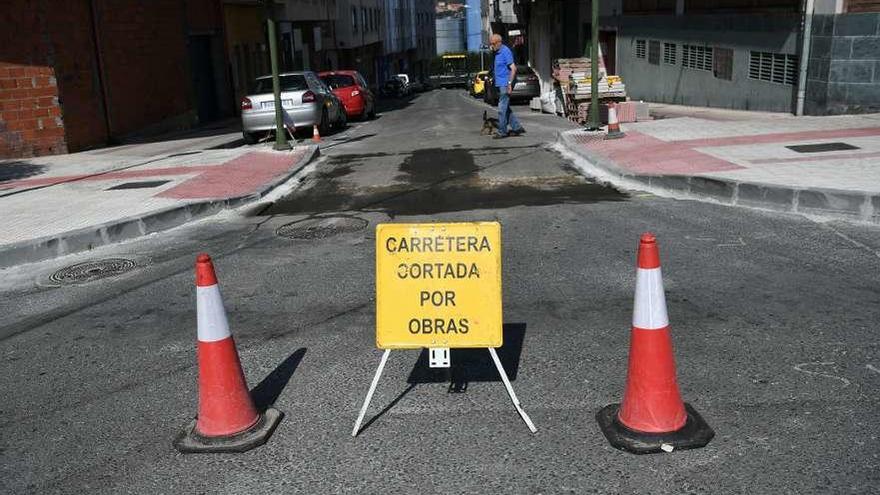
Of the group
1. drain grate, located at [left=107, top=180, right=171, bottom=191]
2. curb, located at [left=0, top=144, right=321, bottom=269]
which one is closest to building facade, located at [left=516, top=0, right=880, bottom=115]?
curb, located at [left=0, top=144, right=321, bottom=269]

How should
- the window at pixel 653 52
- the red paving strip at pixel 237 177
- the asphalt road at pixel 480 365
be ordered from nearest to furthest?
the asphalt road at pixel 480 365, the red paving strip at pixel 237 177, the window at pixel 653 52

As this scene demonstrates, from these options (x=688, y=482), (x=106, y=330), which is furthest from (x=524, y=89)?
(x=688, y=482)

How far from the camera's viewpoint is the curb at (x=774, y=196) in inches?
329

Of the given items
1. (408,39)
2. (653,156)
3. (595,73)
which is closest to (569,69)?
(595,73)

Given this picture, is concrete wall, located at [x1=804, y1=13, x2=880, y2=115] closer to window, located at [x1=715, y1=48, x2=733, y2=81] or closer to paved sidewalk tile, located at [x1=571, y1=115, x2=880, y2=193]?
paved sidewalk tile, located at [x1=571, y1=115, x2=880, y2=193]

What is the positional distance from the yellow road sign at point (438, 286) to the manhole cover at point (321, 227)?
176 inches

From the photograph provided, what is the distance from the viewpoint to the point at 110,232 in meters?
9.09

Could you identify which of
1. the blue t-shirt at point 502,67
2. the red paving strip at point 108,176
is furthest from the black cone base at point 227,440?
the blue t-shirt at point 502,67

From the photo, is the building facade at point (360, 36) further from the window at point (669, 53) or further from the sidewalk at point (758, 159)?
the sidewalk at point (758, 159)

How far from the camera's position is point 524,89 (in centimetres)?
3170

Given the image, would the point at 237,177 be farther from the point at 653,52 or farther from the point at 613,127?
the point at 653,52

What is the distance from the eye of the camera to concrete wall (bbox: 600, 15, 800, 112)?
17297 mm

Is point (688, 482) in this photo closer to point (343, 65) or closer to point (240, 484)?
point (240, 484)

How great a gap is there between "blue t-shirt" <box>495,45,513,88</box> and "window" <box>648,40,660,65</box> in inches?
414
